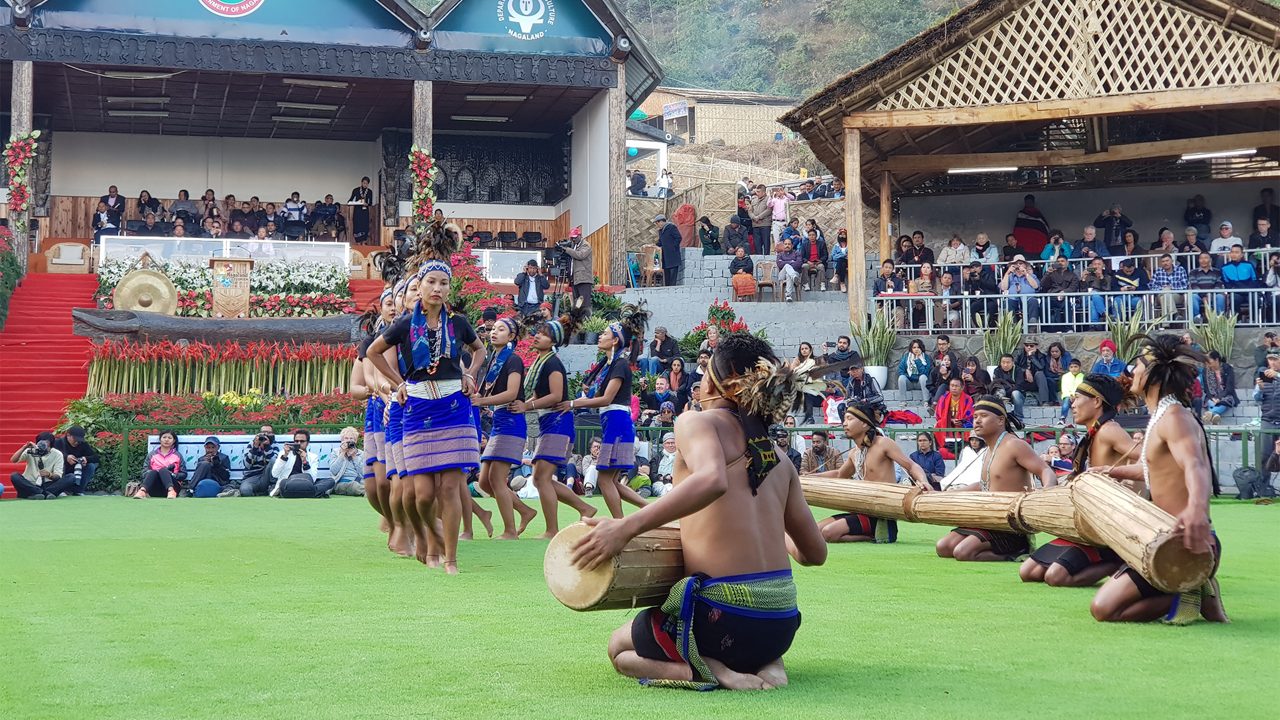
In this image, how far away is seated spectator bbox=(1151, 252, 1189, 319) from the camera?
20069 millimetres

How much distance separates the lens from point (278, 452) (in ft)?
59.5

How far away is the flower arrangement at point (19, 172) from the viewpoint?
987 inches

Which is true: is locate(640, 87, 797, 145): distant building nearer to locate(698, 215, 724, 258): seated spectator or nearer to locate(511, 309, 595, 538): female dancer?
locate(698, 215, 724, 258): seated spectator

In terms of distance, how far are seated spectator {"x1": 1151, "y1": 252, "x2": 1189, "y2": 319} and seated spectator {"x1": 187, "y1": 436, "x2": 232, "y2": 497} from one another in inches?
513

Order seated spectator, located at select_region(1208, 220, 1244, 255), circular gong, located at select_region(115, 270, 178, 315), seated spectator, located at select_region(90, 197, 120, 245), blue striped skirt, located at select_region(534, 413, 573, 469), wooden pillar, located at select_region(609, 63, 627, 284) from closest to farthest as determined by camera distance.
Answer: blue striped skirt, located at select_region(534, 413, 573, 469) < seated spectator, located at select_region(1208, 220, 1244, 255) < circular gong, located at select_region(115, 270, 178, 315) < wooden pillar, located at select_region(609, 63, 627, 284) < seated spectator, located at select_region(90, 197, 120, 245)

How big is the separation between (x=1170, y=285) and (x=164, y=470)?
14173 millimetres

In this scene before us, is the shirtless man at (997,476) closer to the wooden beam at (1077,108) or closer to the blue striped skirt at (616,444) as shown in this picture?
the blue striped skirt at (616,444)

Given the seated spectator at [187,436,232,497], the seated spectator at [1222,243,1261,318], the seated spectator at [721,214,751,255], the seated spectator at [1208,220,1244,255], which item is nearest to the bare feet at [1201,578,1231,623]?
the seated spectator at [187,436,232,497]

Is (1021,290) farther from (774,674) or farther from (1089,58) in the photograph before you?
(774,674)

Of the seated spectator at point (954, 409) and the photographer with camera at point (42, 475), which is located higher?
the seated spectator at point (954, 409)

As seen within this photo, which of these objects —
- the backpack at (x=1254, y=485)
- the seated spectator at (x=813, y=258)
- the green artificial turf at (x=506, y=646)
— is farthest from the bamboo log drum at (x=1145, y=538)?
the seated spectator at (x=813, y=258)

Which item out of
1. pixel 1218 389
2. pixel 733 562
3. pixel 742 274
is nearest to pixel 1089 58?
pixel 1218 389

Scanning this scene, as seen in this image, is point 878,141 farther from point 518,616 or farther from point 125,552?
point 518,616

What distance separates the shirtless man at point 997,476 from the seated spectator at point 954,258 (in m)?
13.6
